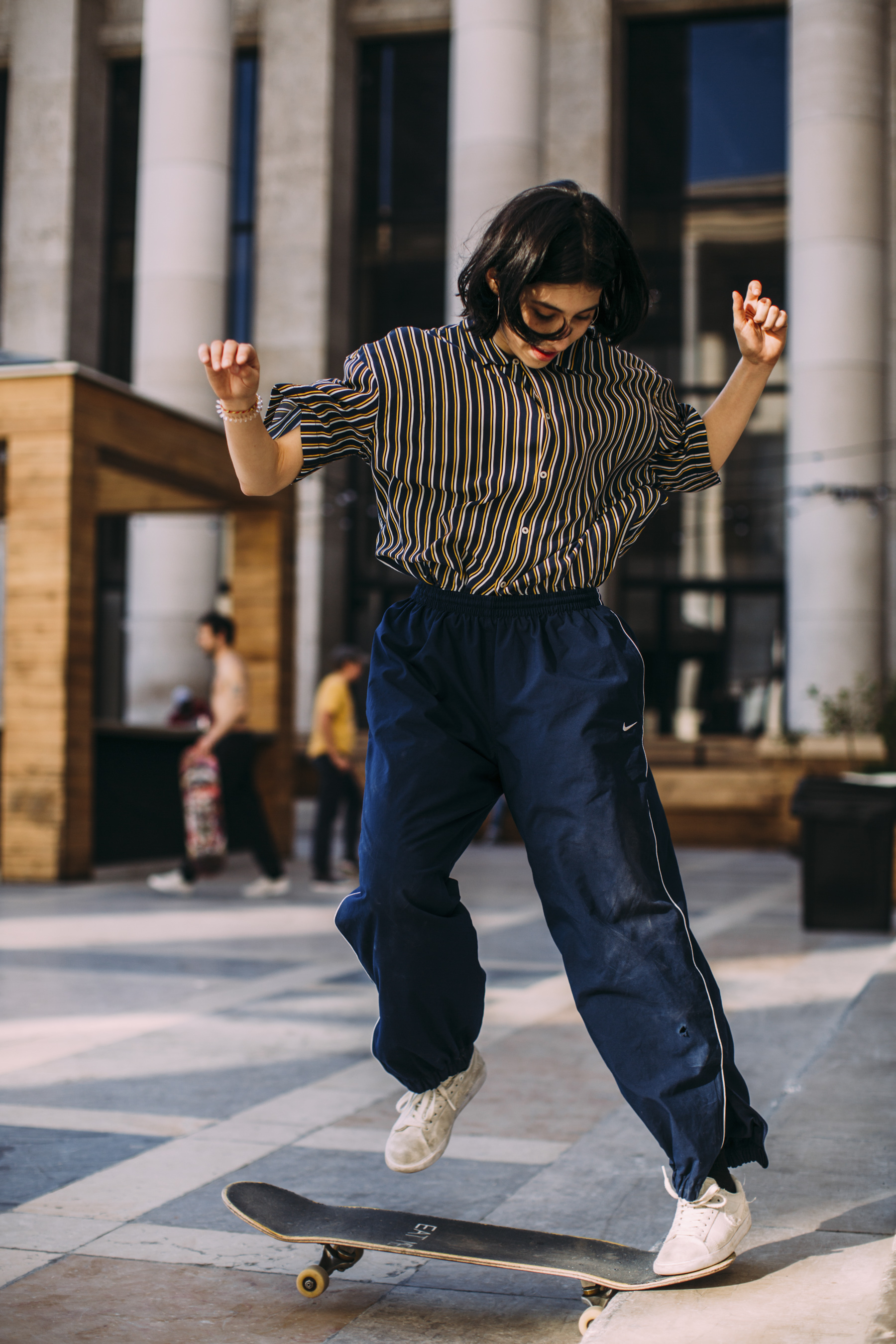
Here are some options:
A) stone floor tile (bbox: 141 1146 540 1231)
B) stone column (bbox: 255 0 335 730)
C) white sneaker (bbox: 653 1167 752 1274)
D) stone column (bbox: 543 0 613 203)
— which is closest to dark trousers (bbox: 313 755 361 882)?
stone floor tile (bbox: 141 1146 540 1231)

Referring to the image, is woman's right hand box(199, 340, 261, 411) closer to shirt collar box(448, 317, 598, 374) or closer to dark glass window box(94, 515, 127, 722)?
shirt collar box(448, 317, 598, 374)

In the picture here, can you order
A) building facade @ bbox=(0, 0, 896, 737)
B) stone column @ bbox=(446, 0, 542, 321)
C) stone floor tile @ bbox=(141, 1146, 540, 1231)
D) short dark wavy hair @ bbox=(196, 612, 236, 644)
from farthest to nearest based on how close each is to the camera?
building facade @ bbox=(0, 0, 896, 737) → stone column @ bbox=(446, 0, 542, 321) → short dark wavy hair @ bbox=(196, 612, 236, 644) → stone floor tile @ bbox=(141, 1146, 540, 1231)

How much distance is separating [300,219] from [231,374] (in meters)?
25.9

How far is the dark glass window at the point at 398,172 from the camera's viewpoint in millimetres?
28125

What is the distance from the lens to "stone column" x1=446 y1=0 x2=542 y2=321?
74.0 feet

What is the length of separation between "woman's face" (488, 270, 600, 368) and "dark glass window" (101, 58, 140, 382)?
27.8m

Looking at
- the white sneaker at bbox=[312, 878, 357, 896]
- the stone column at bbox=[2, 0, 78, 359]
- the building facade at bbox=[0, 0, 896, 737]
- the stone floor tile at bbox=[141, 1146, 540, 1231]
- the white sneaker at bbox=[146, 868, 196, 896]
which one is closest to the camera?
the stone floor tile at bbox=[141, 1146, 540, 1231]

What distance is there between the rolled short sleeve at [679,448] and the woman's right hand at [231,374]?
2.65 ft

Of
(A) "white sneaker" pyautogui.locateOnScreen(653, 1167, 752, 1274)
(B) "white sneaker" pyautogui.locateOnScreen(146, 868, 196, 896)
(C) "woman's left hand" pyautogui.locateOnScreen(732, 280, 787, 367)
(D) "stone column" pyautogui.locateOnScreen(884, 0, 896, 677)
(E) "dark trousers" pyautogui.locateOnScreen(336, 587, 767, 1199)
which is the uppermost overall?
(D) "stone column" pyautogui.locateOnScreen(884, 0, 896, 677)

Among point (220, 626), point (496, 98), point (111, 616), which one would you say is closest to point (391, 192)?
point (496, 98)

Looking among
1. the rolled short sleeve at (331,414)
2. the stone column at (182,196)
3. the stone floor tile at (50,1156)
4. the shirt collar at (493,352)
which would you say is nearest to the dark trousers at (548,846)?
the rolled short sleeve at (331,414)

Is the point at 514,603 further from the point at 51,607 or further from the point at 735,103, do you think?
the point at 735,103

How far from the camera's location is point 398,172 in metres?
28.2

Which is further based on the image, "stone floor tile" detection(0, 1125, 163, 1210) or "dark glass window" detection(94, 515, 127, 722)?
"dark glass window" detection(94, 515, 127, 722)
